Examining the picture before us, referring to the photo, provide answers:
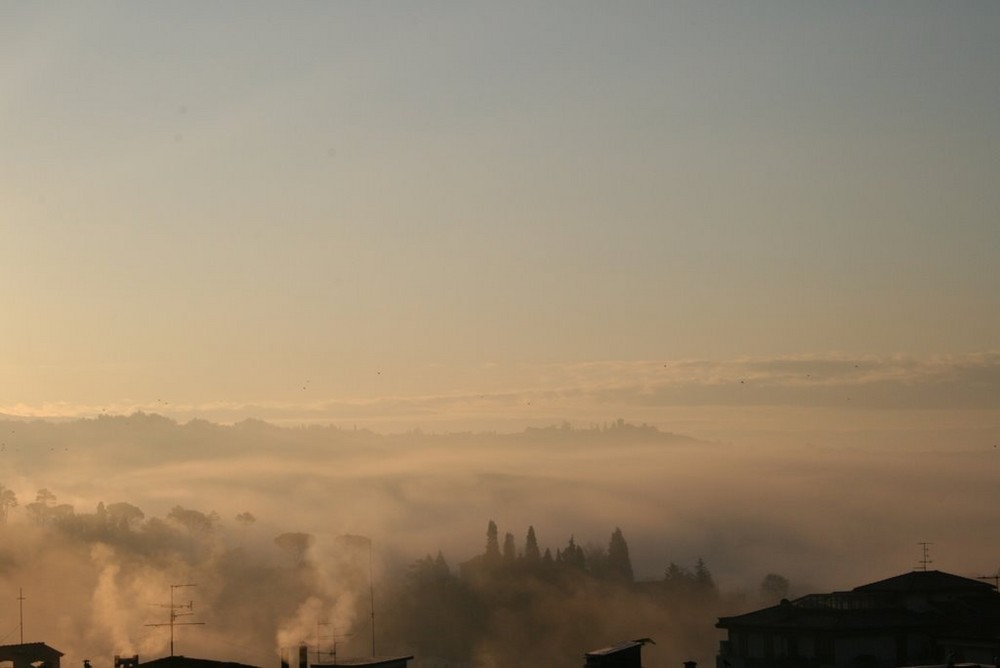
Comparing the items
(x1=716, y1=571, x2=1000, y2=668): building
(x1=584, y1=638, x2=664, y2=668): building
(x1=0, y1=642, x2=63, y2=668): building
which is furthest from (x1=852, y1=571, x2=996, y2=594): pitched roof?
(x1=0, y1=642, x2=63, y2=668): building

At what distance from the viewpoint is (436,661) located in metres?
197

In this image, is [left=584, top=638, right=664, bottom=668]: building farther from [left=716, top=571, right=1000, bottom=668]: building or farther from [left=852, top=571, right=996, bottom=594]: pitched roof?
[left=852, top=571, right=996, bottom=594]: pitched roof

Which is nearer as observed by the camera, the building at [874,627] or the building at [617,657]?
the building at [617,657]

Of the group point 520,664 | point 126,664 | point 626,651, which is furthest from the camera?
point 520,664

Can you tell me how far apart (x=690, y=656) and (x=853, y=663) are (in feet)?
251

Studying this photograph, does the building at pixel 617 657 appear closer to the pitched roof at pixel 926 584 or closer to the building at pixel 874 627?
the building at pixel 874 627

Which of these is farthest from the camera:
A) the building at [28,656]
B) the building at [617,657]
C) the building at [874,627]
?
the building at [28,656]

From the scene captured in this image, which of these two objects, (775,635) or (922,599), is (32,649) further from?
(922,599)

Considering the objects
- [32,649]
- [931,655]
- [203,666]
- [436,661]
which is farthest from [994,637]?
[436,661]

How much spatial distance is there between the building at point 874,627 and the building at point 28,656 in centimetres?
4226

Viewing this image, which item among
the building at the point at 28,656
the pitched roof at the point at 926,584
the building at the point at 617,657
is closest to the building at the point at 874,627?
the pitched roof at the point at 926,584

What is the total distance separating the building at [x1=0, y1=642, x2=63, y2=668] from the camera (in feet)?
346

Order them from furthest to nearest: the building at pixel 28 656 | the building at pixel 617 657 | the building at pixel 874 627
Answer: the building at pixel 28 656, the building at pixel 874 627, the building at pixel 617 657

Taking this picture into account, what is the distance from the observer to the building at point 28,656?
346 ft
